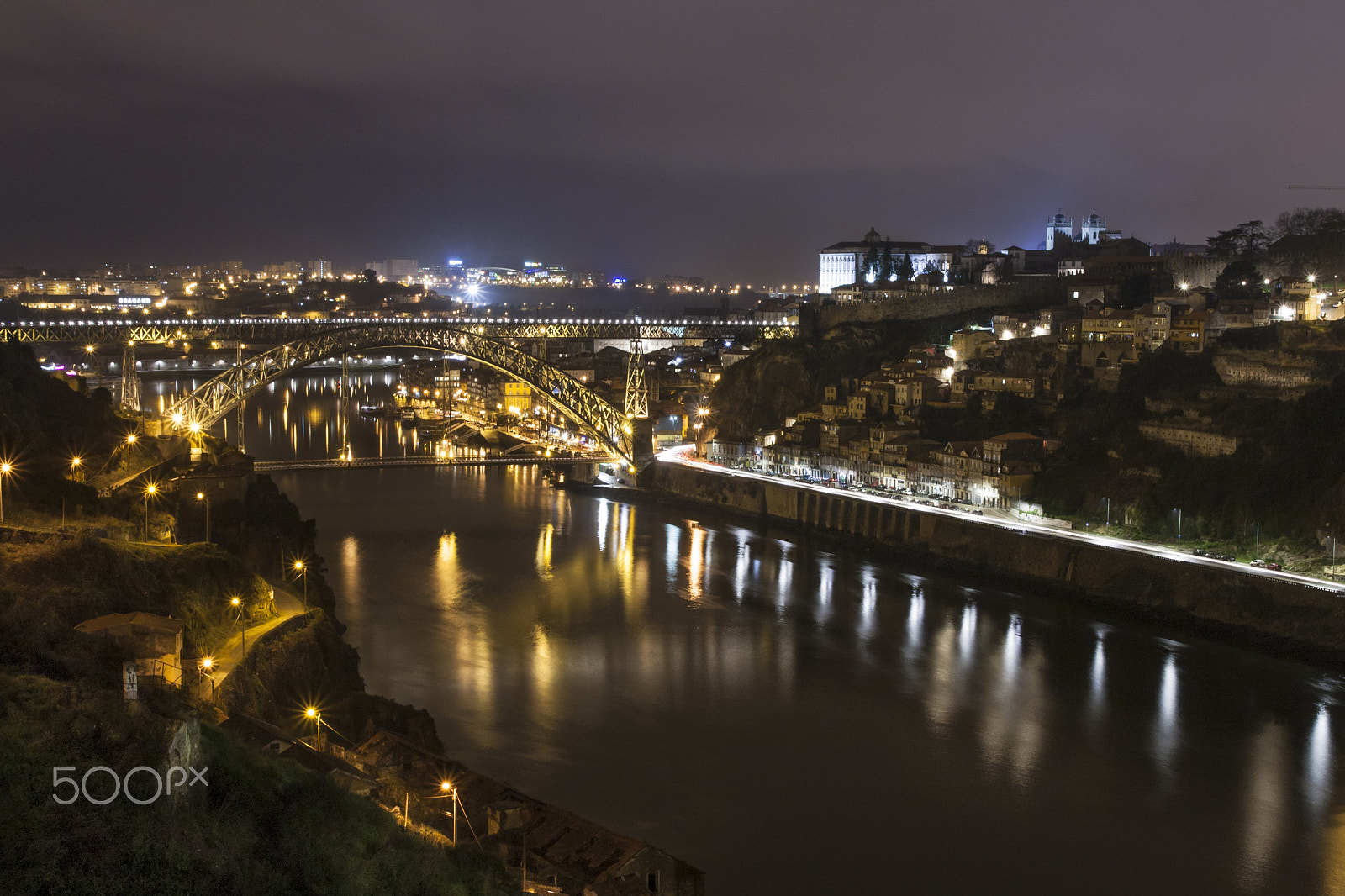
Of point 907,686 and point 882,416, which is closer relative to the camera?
point 907,686

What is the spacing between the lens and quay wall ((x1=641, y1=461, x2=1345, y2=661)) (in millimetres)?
8775

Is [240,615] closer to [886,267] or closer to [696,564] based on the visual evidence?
[696,564]

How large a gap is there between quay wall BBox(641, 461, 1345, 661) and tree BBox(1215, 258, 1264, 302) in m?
6.51

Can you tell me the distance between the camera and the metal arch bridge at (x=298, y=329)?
15898 millimetres

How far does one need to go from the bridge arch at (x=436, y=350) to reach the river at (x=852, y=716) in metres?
2.94

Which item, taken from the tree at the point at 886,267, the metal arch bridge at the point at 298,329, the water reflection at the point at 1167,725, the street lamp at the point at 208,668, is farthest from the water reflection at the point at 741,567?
the tree at the point at 886,267

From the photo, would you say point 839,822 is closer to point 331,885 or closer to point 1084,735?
point 1084,735

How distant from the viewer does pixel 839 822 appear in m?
5.91

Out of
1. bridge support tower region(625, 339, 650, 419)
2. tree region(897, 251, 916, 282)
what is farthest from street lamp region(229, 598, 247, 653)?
tree region(897, 251, 916, 282)

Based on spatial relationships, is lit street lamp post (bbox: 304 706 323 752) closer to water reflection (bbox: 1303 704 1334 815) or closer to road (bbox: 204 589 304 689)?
road (bbox: 204 589 304 689)

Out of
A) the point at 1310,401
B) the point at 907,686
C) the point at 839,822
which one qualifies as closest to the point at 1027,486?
the point at 1310,401

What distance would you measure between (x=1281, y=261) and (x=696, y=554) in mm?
9714

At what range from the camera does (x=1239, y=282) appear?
1642 cm

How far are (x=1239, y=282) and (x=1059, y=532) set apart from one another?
731 cm
